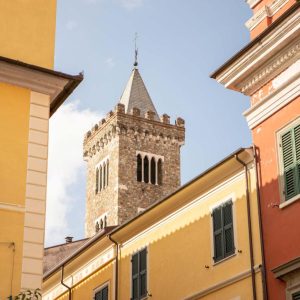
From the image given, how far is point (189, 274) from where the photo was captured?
66.4 ft

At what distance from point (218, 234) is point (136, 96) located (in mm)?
66366

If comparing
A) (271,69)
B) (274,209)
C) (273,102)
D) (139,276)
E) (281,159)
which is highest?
(271,69)

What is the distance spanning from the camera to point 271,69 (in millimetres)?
16859

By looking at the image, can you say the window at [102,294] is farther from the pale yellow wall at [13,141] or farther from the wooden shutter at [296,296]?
the pale yellow wall at [13,141]

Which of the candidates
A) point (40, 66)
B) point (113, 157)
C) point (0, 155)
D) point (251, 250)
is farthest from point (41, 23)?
point (113, 157)

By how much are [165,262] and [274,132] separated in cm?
594

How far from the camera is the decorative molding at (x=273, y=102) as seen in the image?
16391 mm

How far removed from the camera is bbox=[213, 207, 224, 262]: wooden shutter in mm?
19219

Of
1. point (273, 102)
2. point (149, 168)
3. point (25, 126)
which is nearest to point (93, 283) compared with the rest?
point (273, 102)

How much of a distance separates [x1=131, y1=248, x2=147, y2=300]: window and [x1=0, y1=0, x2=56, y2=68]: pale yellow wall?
821 centimetres

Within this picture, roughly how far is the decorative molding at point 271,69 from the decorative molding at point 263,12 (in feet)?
4.42

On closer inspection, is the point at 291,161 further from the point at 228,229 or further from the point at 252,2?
the point at 252,2

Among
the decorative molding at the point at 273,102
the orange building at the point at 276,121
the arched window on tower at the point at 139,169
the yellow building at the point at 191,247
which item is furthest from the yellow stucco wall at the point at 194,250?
the arched window on tower at the point at 139,169

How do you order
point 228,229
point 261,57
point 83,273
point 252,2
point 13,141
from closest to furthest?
point 13,141
point 261,57
point 252,2
point 228,229
point 83,273
